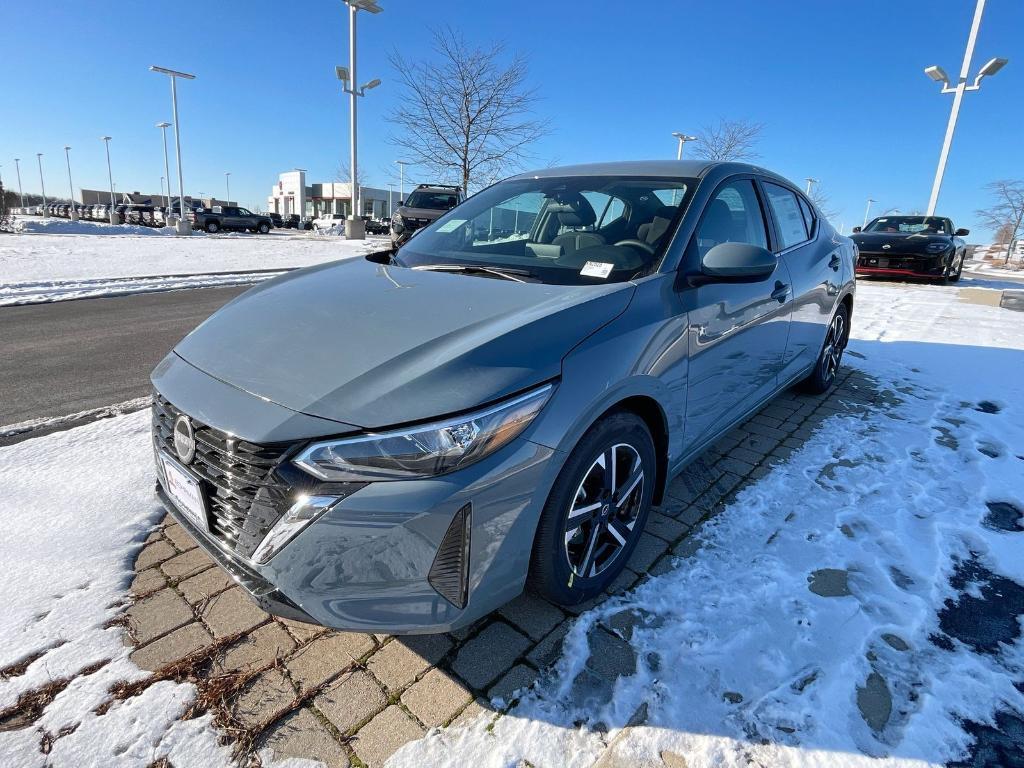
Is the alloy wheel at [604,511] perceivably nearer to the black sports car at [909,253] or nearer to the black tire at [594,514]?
the black tire at [594,514]

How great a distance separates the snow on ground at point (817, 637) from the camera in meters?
1.60

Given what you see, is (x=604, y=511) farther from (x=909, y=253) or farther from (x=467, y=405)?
(x=909, y=253)

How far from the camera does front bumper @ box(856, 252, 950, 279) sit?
39.0 feet

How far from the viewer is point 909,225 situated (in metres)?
13.4

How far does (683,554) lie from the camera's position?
2.44 meters

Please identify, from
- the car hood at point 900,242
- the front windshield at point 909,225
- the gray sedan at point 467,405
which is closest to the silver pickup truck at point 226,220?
the front windshield at point 909,225

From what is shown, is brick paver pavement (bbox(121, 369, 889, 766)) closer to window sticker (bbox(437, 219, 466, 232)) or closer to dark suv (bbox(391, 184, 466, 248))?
window sticker (bbox(437, 219, 466, 232))

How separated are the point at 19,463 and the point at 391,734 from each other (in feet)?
8.85

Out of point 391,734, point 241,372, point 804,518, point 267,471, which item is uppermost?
point 241,372

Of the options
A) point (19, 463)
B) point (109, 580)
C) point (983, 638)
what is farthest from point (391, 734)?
point (19, 463)

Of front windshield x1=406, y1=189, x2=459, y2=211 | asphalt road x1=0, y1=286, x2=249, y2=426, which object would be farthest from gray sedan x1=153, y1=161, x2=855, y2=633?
front windshield x1=406, y1=189, x2=459, y2=211

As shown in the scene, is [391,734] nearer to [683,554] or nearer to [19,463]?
[683,554]

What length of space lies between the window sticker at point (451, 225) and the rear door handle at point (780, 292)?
1751mm

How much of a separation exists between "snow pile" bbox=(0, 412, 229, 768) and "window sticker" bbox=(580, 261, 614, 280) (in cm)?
195
